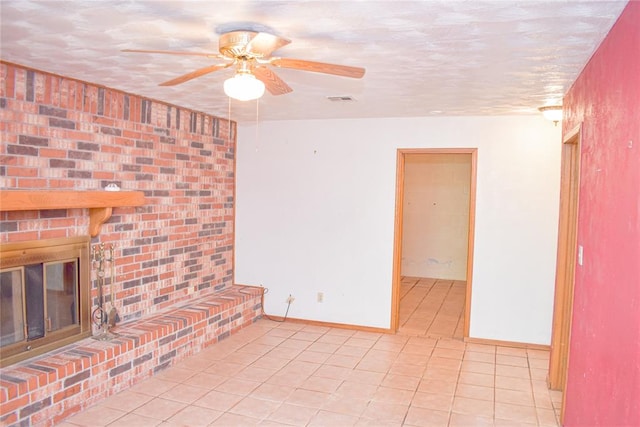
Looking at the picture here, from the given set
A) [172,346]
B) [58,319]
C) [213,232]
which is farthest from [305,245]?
[58,319]

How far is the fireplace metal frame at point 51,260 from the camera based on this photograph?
114 inches

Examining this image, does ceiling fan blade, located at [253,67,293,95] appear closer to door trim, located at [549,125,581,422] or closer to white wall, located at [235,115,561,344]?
door trim, located at [549,125,581,422]

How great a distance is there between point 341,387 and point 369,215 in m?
1.87

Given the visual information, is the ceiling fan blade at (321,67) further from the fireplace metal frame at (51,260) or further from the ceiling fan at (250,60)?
the fireplace metal frame at (51,260)

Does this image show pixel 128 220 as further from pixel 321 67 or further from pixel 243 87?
pixel 321 67

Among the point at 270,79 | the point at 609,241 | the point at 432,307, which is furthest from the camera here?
the point at 432,307

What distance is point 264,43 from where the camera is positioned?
2102 mm

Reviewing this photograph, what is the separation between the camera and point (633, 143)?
1.71 meters

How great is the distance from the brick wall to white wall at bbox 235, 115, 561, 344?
426mm

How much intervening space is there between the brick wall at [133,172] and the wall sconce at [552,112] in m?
3.03

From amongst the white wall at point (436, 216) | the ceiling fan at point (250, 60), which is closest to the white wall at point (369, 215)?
the white wall at point (436, 216)

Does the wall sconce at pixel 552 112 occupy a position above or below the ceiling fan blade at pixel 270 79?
above

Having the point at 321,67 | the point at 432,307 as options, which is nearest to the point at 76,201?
the point at 321,67

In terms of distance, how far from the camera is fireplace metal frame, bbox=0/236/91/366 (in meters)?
2.89
